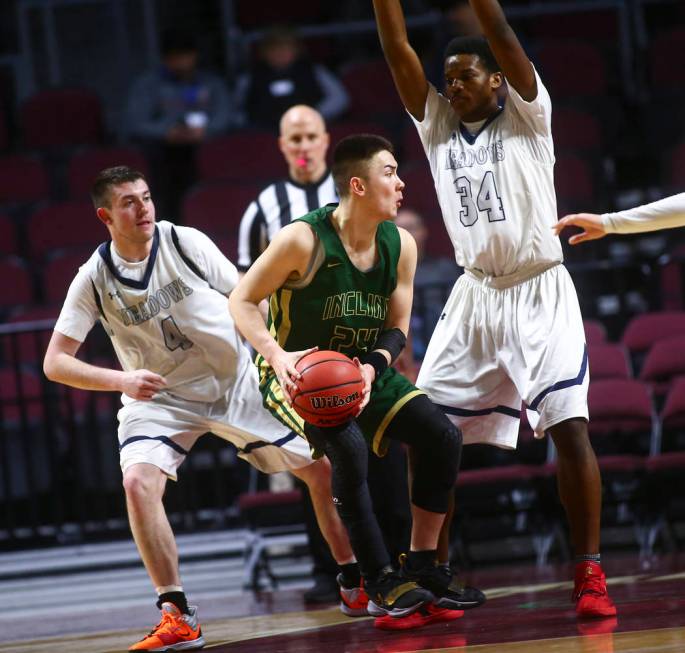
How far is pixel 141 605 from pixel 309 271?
9.45 feet

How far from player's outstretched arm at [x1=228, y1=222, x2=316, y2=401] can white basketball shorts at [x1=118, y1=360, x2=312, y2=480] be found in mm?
508

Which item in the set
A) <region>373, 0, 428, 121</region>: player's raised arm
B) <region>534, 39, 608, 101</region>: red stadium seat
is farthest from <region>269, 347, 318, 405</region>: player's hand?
<region>534, 39, 608, 101</region>: red stadium seat

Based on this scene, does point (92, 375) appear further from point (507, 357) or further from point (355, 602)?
point (507, 357)

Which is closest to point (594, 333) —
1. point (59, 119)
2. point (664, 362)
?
point (664, 362)

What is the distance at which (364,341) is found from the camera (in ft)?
15.0

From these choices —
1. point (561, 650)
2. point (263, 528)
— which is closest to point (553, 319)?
point (561, 650)

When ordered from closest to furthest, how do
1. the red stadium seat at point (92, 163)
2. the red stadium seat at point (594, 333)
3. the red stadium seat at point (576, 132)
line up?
the red stadium seat at point (594, 333) < the red stadium seat at point (576, 132) < the red stadium seat at point (92, 163)

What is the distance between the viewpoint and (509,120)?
4.50 m

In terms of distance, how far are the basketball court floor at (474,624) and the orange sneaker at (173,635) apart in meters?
0.09

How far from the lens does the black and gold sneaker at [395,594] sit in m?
4.21

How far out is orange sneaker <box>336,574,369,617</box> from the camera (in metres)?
4.78

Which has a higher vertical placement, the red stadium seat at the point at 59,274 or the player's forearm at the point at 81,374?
the red stadium seat at the point at 59,274

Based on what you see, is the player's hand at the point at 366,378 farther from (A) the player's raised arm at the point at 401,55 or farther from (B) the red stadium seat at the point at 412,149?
(B) the red stadium seat at the point at 412,149


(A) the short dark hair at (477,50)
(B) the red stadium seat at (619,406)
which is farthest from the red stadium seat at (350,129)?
(A) the short dark hair at (477,50)
